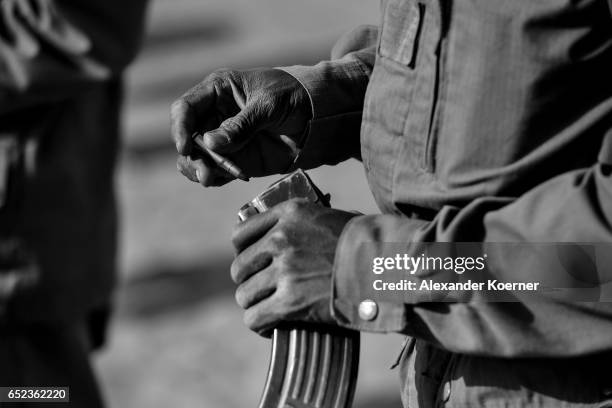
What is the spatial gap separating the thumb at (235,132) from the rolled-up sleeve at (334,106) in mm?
138

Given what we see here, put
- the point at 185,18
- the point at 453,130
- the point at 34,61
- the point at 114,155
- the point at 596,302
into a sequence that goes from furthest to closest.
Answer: the point at 185,18, the point at 114,155, the point at 34,61, the point at 453,130, the point at 596,302

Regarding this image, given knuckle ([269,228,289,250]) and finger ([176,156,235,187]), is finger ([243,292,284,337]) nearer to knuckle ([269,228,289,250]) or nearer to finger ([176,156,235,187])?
knuckle ([269,228,289,250])

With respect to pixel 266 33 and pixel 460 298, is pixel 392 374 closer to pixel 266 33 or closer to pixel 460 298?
pixel 460 298

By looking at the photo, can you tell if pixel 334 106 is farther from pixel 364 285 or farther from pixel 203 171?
pixel 364 285

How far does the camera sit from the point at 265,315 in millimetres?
1819

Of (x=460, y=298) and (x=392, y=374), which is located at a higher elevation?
(x=460, y=298)

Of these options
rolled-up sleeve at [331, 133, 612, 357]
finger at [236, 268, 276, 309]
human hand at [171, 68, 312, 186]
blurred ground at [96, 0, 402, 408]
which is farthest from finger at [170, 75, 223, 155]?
blurred ground at [96, 0, 402, 408]

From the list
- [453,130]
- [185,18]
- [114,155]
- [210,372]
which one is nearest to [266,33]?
[185,18]

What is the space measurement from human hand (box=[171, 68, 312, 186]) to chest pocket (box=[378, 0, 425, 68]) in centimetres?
22

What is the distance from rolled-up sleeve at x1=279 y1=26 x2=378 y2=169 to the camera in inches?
83.4

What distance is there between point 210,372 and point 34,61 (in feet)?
7.71

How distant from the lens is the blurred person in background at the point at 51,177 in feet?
11.2

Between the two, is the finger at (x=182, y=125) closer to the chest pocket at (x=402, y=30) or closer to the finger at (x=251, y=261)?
the finger at (x=251, y=261)

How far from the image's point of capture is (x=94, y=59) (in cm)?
350
